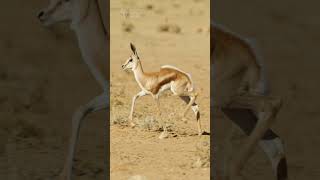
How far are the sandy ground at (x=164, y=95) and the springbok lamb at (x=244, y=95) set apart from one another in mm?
974

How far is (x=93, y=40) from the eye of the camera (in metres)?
7.61

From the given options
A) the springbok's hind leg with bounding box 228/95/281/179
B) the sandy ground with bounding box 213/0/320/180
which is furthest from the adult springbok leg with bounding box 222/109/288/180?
the sandy ground with bounding box 213/0/320/180

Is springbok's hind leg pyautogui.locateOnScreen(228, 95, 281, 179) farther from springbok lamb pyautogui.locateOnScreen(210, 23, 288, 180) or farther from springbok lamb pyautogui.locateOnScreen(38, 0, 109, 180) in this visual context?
springbok lamb pyautogui.locateOnScreen(38, 0, 109, 180)

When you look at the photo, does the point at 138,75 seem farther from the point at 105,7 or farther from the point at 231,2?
the point at 231,2

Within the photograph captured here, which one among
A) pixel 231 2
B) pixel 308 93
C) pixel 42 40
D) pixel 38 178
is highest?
pixel 231 2

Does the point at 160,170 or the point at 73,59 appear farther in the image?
the point at 73,59

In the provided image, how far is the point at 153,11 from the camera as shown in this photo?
23016 mm

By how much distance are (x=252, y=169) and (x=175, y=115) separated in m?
3.23

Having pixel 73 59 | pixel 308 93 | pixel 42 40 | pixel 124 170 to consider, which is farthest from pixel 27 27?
pixel 124 170

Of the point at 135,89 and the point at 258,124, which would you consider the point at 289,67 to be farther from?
the point at 258,124

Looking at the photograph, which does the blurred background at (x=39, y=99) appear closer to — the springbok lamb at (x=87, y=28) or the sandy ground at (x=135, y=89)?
the sandy ground at (x=135, y=89)

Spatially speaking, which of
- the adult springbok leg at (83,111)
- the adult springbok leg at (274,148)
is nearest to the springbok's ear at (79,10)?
the adult springbok leg at (83,111)

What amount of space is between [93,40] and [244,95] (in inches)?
56.7

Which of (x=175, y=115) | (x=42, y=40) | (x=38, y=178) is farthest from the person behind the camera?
(x=42, y=40)
